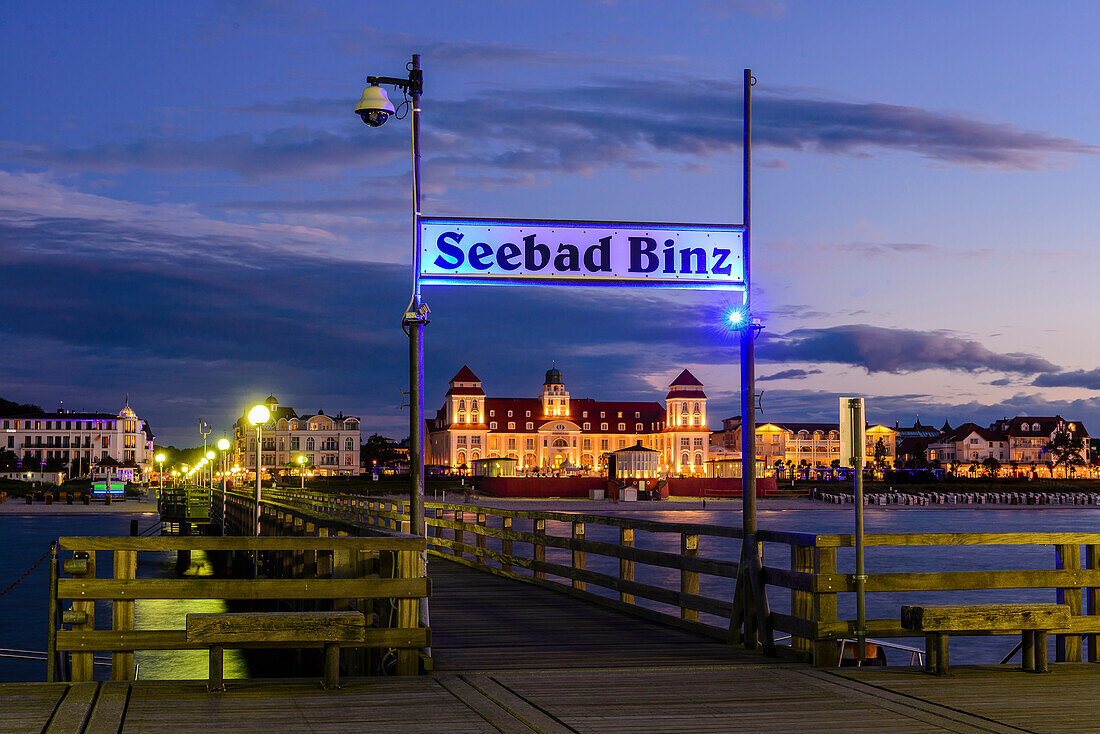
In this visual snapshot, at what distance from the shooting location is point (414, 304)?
11445mm

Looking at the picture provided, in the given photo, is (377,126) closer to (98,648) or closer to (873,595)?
(98,648)

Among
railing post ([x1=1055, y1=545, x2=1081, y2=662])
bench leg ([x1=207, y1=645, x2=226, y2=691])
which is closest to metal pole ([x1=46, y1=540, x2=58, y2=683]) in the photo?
bench leg ([x1=207, y1=645, x2=226, y2=691])

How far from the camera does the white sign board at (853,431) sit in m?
9.80

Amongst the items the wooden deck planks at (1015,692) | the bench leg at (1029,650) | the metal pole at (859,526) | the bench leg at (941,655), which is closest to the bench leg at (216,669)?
the wooden deck planks at (1015,692)

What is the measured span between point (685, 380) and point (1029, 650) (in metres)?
177

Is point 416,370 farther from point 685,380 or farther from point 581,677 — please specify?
point 685,380

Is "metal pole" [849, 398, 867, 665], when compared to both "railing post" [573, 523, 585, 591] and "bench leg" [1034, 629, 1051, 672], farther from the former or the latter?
"railing post" [573, 523, 585, 591]

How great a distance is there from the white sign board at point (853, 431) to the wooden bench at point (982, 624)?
1331mm

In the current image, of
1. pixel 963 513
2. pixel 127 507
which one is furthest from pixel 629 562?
pixel 963 513

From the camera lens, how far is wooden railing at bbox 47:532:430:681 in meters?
8.66

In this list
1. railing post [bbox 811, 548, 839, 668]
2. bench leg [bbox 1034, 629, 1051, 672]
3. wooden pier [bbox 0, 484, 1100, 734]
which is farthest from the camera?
railing post [bbox 811, 548, 839, 668]

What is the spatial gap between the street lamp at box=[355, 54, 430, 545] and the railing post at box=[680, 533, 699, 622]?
297 cm

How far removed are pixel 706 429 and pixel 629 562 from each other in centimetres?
16961

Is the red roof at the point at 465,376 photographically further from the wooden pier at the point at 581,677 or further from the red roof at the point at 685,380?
the wooden pier at the point at 581,677
